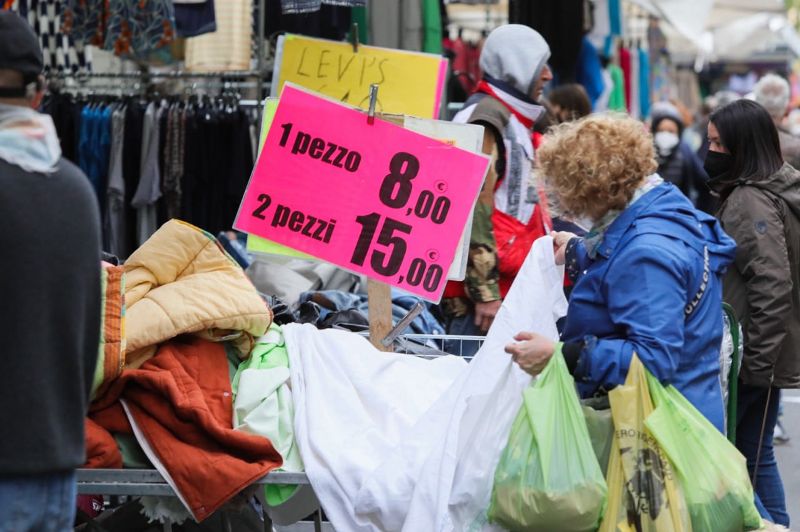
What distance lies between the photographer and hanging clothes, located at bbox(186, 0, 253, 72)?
29.6 feet

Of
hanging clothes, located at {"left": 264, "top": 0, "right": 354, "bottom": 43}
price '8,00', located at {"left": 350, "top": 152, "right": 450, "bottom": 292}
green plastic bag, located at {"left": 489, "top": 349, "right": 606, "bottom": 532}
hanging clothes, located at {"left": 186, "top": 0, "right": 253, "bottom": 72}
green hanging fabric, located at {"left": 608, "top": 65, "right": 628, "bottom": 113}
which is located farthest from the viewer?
green hanging fabric, located at {"left": 608, "top": 65, "right": 628, "bottom": 113}

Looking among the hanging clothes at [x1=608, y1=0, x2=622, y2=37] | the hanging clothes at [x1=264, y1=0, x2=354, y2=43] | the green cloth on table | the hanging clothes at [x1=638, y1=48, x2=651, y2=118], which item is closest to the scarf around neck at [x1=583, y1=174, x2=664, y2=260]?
the green cloth on table

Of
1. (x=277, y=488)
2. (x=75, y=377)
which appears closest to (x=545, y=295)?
(x=277, y=488)

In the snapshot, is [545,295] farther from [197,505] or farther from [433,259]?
[197,505]

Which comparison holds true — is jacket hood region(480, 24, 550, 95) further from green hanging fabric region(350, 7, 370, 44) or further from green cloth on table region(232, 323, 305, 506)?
green cloth on table region(232, 323, 305, 506)

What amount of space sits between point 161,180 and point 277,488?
4.08 m

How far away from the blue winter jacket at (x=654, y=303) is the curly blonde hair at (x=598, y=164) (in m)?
0.07

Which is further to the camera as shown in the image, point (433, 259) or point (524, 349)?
point (433, 259)

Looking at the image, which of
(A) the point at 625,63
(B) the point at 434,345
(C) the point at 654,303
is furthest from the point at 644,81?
(C) the point at 654,303

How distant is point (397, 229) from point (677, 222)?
1261 mm

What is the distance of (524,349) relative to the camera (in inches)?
153

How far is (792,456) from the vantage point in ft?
27.3

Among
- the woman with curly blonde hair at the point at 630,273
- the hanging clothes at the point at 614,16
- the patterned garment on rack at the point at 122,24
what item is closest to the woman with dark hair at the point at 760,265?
the woman with curly blonde hair at the point at 630,273

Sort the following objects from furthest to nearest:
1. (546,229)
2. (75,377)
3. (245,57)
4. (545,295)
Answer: (245,57), (546,229), (545,295), (75,377)
